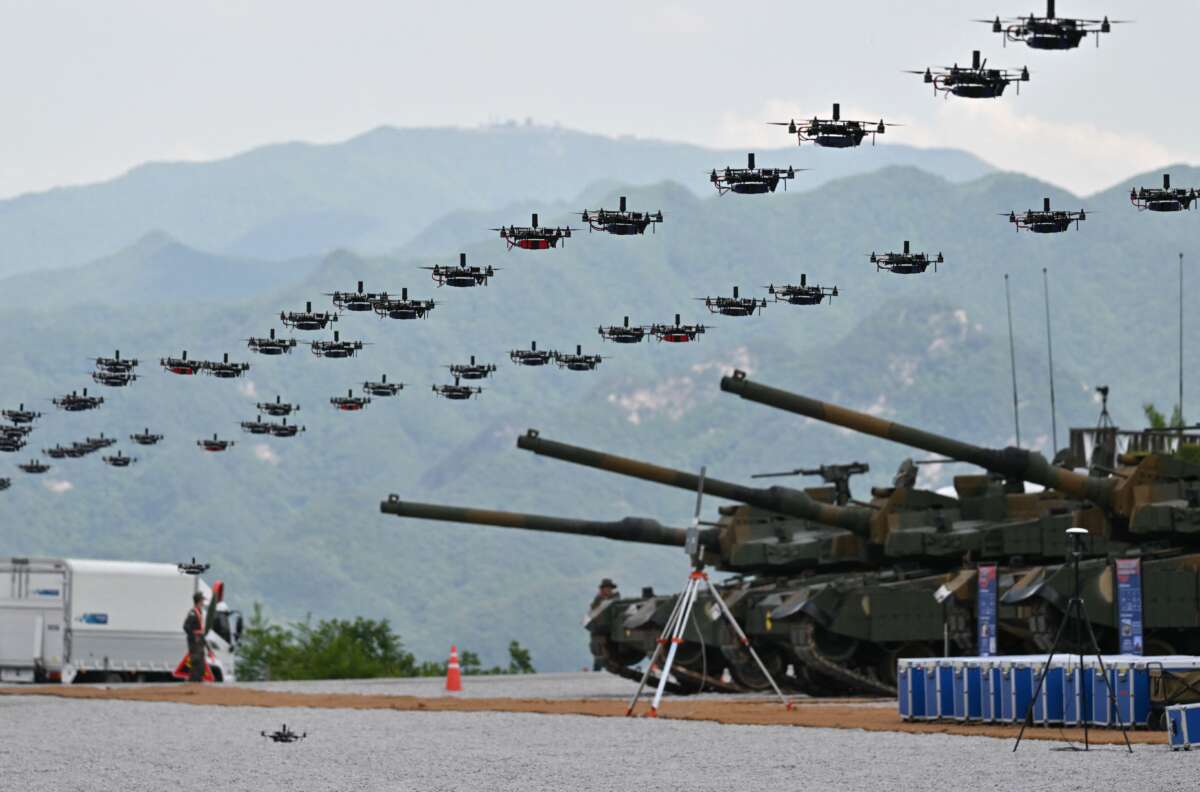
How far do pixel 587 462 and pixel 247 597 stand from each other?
156 metres

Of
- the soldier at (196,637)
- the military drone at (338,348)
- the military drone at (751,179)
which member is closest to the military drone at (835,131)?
the military drone at (751,179)

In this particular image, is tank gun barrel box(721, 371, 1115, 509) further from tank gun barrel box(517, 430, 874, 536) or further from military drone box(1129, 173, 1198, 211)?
military drone box(1129, 173, 1198, 211)

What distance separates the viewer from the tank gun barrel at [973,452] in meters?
34.6

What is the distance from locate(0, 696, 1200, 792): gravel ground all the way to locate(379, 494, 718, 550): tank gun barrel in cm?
1151

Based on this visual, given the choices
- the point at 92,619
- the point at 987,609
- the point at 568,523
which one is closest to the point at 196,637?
the point at 92,619

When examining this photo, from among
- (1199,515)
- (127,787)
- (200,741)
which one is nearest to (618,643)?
(1199,515)

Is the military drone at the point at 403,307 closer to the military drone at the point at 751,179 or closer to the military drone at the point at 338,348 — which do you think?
the military drone at the point at 338,348

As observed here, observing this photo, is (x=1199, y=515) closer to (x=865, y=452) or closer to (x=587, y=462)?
(x=587, y=462)

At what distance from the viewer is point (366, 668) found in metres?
70.2

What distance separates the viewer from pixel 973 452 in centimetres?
3519

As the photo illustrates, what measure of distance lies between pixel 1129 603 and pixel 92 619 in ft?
93.7

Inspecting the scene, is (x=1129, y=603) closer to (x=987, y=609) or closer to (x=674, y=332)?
(x=987, y=609)

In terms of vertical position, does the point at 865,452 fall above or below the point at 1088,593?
above

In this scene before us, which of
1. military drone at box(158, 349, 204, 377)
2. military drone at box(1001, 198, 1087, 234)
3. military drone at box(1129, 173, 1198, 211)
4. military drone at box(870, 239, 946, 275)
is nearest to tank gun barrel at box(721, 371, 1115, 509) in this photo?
military drone at box(870, 239, 946, 275)
